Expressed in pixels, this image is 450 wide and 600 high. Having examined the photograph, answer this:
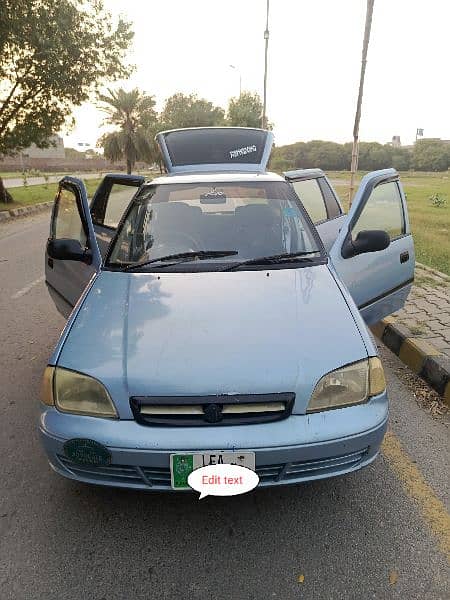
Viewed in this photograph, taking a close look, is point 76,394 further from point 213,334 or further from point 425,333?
point 425,333

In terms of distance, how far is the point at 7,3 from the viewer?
476 inches

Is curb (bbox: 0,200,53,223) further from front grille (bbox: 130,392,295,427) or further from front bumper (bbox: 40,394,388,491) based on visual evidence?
front grille (bbox: 130,392,295,427)

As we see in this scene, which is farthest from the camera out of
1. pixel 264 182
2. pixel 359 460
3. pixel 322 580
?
pixel 264 182

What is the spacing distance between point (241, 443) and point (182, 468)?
0.86 ft

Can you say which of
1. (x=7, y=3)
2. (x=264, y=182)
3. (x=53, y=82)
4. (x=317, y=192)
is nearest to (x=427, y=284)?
(x=317, y=192)

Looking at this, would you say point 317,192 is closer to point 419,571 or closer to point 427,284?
point 427,284

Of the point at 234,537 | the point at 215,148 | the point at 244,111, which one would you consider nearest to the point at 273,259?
the point at 234,537

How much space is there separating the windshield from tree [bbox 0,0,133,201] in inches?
464

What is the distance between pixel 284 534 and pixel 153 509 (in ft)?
2.11

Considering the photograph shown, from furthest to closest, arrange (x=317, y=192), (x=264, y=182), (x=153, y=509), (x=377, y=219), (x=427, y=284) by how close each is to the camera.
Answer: (x=377, y=219)
(x=427, y=284)
(x=317, y=192)
(x=264, y=182)
(x=153, y=509)

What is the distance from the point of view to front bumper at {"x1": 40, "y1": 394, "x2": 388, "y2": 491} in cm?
200

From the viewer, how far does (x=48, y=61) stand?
14.3m

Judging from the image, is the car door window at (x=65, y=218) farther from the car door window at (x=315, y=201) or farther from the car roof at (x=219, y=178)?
the car door window at (x=315, y=201)

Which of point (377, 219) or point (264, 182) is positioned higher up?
point (264, 182)
